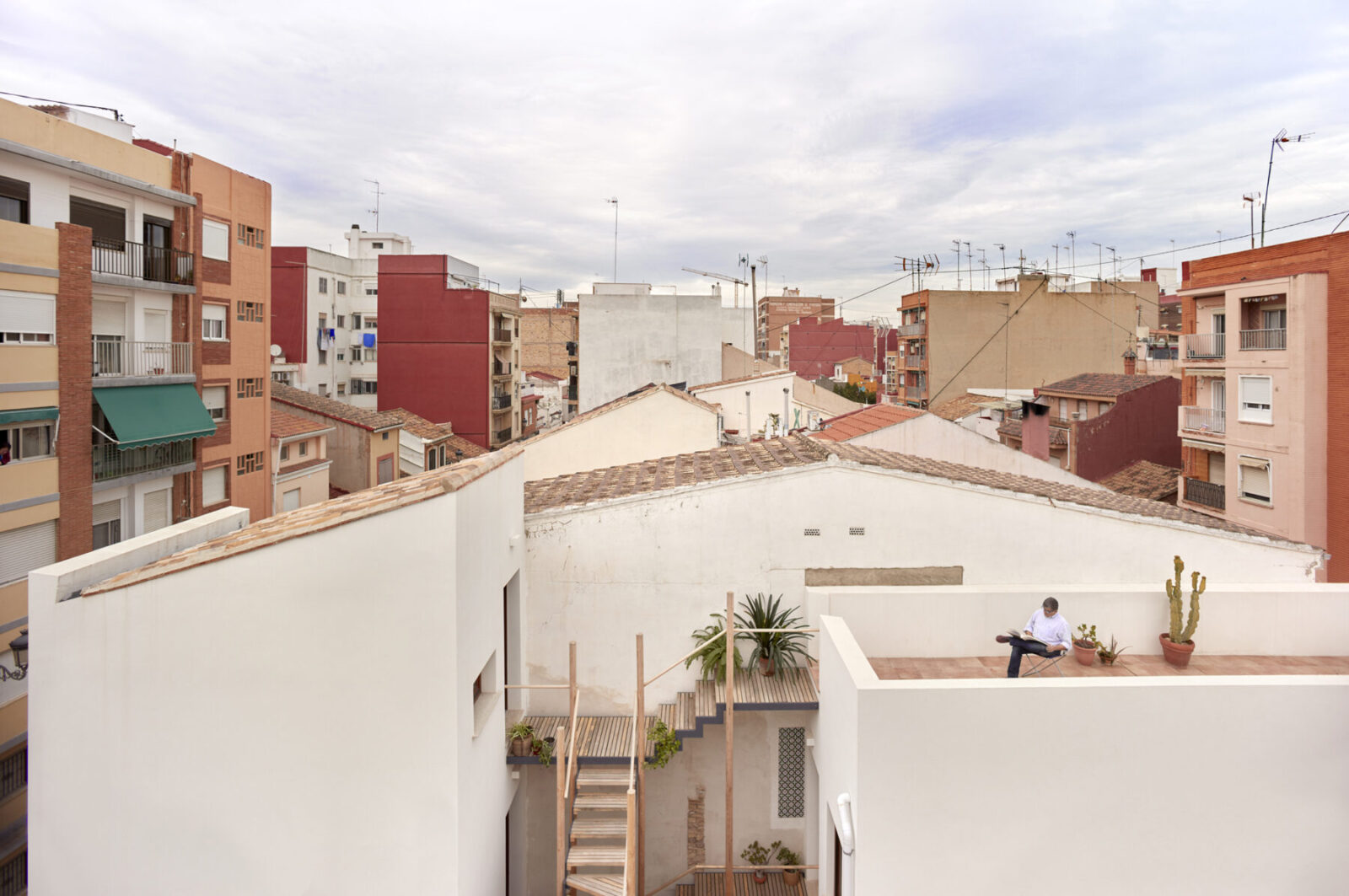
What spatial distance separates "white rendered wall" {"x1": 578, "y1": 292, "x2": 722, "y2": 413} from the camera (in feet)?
141

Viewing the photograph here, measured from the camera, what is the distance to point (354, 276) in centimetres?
5912

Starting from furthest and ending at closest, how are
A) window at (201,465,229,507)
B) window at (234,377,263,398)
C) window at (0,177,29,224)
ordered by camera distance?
1. window at (234,377,263,398)
2. window at (201,465,229,507)
3. window at (0,177,29,224)

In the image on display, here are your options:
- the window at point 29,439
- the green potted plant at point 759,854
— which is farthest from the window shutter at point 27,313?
the green potted plant at point 759,854

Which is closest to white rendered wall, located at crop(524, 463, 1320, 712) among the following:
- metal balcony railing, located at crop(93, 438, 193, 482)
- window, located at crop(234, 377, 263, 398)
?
metal balcony railing, located at crop(93, 438, 193, 482)

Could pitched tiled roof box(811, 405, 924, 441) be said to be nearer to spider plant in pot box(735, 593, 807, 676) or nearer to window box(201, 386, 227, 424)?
spider plant in pot box(735, 593, 807, 676)

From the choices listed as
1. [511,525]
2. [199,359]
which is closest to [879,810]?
[511,525]

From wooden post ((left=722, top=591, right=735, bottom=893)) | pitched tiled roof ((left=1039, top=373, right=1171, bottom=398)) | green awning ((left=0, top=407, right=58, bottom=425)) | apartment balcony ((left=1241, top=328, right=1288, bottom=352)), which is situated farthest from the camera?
pitched tiled roof ((left=1039, top=373, right=1171, bottom=398))

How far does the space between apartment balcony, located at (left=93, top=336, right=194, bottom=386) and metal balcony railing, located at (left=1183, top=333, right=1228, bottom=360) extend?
33.9 metres

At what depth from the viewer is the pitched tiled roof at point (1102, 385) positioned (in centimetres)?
3644

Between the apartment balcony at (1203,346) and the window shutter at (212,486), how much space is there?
3385cm

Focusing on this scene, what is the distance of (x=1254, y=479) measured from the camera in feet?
90.6

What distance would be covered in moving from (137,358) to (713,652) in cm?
1937

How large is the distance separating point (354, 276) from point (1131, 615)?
58493 millimetres

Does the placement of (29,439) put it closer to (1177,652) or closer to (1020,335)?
(1177,652)
